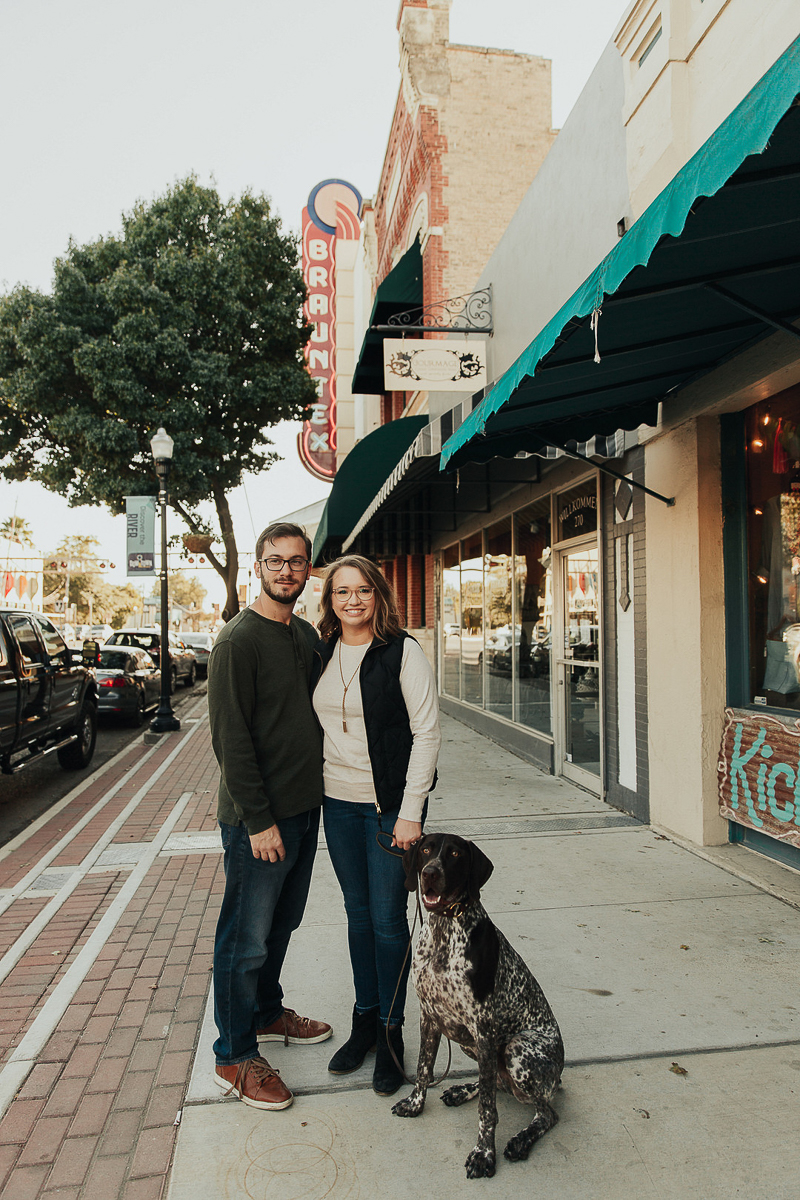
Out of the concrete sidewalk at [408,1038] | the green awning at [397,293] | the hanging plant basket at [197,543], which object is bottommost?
the concrete sidewalk at [408,1038]

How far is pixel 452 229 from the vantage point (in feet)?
42.2

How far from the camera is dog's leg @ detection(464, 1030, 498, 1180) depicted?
2.44 metres

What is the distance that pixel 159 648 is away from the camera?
20125 mm

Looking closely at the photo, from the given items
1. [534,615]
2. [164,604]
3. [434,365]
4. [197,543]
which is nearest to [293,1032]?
[534,615]

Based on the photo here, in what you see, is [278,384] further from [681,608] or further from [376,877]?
[376,877]

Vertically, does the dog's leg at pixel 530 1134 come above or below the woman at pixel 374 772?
below

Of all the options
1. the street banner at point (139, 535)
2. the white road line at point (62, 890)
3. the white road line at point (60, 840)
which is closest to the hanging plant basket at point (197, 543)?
the street banner at point (139, 535)

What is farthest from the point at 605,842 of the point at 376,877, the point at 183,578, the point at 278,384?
the point at 183,578

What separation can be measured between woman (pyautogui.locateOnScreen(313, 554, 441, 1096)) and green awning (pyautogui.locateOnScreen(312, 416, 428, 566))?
9164 mm

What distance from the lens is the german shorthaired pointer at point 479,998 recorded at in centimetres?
251

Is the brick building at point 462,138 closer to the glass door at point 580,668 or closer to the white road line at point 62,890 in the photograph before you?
the glass door at point 580,668

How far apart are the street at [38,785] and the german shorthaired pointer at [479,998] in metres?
5.33

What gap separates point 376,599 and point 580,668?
5.21 meters

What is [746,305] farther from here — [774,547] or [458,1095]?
[458,1095]
